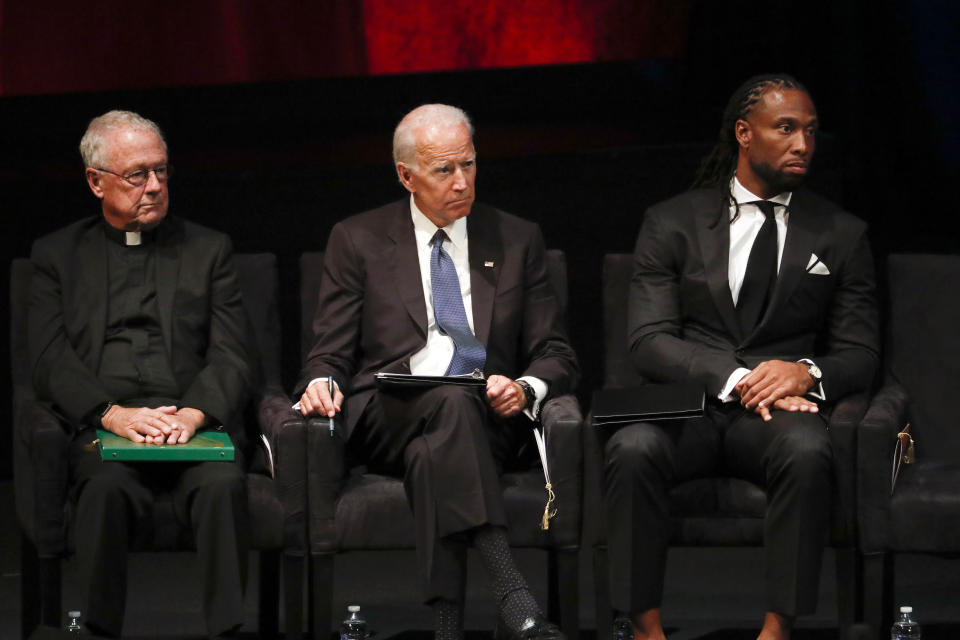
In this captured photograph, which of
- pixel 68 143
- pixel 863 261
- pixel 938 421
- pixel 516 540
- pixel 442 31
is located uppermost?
pixel 442 31

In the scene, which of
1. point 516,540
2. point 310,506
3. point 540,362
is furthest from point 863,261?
point 310,506

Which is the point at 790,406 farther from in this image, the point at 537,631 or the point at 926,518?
the point at 537,631

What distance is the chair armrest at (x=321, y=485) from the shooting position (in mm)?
4262

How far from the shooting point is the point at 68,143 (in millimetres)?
6070

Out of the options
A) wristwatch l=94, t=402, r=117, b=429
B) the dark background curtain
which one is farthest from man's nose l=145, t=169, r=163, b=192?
the dark background curtain

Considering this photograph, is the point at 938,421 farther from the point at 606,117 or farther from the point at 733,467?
the point at 606,117

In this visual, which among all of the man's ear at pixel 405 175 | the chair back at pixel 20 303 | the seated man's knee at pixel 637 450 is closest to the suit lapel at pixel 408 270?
the man's ear at pixel 405 175

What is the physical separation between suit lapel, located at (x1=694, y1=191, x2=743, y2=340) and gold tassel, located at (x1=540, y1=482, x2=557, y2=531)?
76cm

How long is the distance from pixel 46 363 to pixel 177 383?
37 cm

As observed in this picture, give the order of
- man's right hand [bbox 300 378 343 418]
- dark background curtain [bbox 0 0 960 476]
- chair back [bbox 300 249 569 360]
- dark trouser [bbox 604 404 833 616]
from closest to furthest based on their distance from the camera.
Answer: dark trouser [bbox 604 404 833 616], man's right hand [bbox 300 378 343 418], chair back [bbox 300 249 569 360], dark background curtain [bbox 0 0 960 476]

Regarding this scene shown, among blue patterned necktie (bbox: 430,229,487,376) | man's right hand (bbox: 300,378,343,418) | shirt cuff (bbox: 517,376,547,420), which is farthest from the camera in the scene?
blue patterned necktie (bbox: 430,229,487,376)

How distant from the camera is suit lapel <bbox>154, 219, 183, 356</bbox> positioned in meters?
4.63

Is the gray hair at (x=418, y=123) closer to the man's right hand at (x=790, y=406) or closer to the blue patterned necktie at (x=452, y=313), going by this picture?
the blue patterned necktie at (x=452, y=313)

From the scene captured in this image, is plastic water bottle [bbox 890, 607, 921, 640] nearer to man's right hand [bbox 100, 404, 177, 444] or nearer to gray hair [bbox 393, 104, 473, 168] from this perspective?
gray hair [bbox 393, 104, 473, 168]
